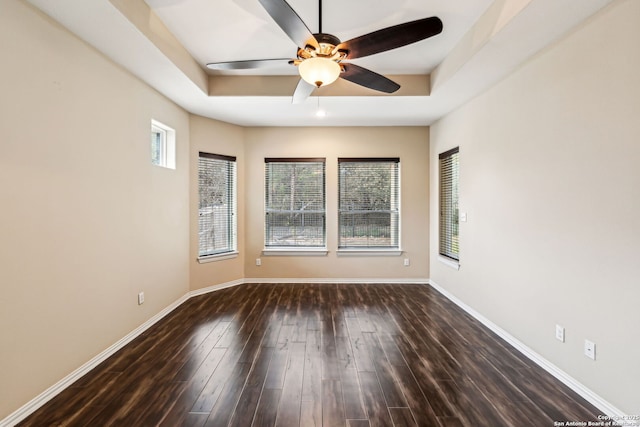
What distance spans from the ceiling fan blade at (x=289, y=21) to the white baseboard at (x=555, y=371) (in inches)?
119

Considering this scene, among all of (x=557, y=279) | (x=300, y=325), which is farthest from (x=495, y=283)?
(x=300, y=325)

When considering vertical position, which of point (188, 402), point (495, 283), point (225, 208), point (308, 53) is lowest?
point (188, 402)

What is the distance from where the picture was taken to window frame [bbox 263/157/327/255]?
4.80 m

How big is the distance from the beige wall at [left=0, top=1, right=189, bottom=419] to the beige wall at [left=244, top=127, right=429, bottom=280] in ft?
5.93

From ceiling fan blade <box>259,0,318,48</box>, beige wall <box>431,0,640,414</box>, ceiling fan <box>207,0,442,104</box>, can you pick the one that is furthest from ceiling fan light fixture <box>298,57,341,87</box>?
beige wall <box>431,0,640,414</box>

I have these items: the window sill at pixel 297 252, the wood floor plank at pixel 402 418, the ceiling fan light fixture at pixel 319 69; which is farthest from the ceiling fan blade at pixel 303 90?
the window sill at pixel 297 252

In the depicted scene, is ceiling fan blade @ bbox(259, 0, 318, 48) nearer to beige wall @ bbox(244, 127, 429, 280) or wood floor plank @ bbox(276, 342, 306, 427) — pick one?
wood floor plank @ bbox(276, 342, 306, 427)

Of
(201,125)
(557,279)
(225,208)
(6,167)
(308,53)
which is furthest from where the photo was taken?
(225,208)

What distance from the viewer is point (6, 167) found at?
1.73m

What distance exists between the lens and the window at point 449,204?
4047 mm

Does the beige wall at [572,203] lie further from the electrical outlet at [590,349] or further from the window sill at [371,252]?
the window sill at [371,252]

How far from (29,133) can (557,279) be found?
13.0 ft

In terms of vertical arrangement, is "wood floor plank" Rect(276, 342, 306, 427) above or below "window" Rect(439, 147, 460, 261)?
below

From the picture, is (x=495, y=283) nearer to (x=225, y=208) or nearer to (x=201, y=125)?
(x=225, y=208)
